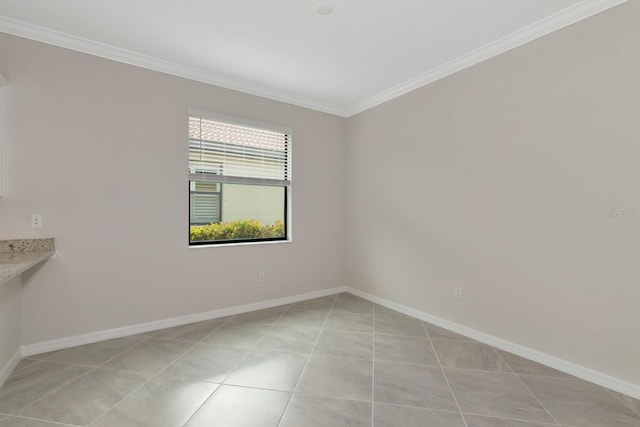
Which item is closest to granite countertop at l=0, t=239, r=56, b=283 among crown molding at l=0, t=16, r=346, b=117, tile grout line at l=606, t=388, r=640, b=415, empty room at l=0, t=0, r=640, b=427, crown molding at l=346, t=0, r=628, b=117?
empty room at l=0, t=0, r=640, b=427

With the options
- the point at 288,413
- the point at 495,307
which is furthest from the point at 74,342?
the point at 495,307

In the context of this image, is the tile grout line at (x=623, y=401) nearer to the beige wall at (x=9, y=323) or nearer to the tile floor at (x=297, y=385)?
the tile floor at (x=297, y=385)

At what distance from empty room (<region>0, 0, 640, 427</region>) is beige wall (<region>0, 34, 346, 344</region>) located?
2 cm

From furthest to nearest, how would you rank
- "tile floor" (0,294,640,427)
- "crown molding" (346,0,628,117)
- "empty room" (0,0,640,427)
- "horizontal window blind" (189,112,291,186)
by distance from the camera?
"horizontal window blind" (189,112,291,186), "crown molding" (346,0,628,117), "empty room" (0,0,640,427), "tile floor" (0,294,640,427)

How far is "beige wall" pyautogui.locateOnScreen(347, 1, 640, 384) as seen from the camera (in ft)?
6.71

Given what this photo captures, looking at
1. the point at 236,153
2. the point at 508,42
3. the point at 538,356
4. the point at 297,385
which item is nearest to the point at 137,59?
the point at 236,153

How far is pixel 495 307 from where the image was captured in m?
2.72

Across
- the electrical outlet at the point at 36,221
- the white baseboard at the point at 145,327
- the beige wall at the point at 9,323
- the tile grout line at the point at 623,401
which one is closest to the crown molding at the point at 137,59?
the electrical outlet at the point at 36,221

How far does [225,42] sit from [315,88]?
4.19 ft

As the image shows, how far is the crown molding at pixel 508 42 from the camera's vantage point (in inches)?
84.3

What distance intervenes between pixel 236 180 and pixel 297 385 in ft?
7.78

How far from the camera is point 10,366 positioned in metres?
2.21

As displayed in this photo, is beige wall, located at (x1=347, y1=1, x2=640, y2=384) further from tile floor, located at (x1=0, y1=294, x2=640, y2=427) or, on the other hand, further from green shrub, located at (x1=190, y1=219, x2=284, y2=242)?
green shrub, located at (x1=190, y1=219, x2=284, y2=242)

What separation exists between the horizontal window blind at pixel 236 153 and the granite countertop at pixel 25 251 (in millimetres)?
1357
